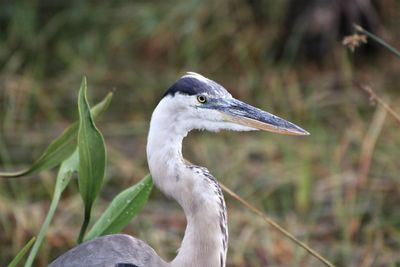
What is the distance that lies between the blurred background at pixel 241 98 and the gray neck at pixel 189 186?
135cm

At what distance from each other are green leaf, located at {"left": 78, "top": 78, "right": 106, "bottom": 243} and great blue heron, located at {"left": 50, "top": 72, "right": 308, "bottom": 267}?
0.18 metres

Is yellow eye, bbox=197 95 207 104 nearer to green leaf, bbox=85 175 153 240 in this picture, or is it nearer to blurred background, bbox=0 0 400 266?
green leaf, bbox=85 175 153 240

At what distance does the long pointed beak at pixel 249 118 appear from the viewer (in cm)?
282

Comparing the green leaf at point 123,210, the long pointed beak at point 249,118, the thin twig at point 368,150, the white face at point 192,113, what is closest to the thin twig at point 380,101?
the long pointed beak at point 249,118

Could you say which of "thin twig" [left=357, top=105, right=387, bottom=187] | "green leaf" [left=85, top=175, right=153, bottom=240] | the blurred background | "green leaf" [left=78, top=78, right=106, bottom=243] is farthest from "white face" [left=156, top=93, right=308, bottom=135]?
"thin twig" [left=357, top=105, right=387, bottom=187]

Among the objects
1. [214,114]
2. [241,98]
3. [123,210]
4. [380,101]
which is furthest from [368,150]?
Result: [214,114]

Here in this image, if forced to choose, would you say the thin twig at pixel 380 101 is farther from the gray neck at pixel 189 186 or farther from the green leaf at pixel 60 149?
the green leaf at pixel 60 149

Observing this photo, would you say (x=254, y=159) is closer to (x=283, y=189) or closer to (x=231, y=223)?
(x=283, y=189)

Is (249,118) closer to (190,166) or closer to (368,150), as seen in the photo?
(190,166)

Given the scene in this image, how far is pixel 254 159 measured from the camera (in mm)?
5371

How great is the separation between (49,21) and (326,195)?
3.03 m

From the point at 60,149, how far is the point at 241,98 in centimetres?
306

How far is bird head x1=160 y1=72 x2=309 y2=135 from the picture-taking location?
110 inches

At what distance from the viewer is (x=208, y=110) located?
9.21 feet
